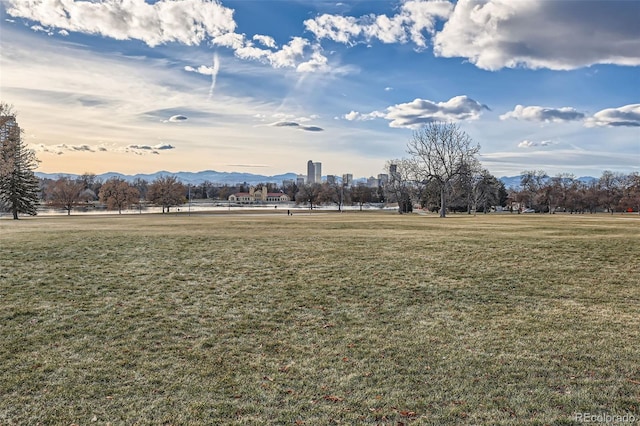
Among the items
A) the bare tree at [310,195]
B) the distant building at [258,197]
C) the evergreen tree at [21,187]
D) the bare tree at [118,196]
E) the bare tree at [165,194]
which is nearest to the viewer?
the evergreen tree at [21,187]

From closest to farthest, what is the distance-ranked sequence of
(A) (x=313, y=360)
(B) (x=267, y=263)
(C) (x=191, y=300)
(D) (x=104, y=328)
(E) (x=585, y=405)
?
(E) (x=585, y=405) → (A) (x=313, y=360) → (D) (x=104, y=328) → (C) (x=191, y=300) → (B) (x=267, y=263)

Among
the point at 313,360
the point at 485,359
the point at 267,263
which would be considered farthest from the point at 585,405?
the point at 267,263

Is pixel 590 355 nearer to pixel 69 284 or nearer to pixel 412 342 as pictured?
pixel 412 342

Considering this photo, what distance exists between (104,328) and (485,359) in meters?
8.60

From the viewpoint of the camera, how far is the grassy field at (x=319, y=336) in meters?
6.21

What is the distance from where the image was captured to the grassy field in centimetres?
621

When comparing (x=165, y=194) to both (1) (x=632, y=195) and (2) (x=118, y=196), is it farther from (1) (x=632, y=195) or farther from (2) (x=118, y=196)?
(1) (x=632, y=195)

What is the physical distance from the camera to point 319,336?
926cm

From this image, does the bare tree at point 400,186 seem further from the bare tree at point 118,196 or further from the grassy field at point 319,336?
the grassy field at point 319,336

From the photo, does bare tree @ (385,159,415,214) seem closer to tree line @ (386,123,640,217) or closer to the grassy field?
tree line @ (386,123,640,217)

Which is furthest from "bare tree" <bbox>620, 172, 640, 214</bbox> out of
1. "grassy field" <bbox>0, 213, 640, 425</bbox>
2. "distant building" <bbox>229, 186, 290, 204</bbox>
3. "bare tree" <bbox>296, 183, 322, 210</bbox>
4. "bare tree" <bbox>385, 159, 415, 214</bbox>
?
"distant building" <bbox>229, 186, 290, 204</bbox>

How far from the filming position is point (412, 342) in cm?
888

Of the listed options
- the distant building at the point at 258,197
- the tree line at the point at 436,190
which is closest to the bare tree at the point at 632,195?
the tree line at the point at 436,190


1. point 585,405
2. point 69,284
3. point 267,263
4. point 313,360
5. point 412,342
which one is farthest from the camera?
point 267,263
